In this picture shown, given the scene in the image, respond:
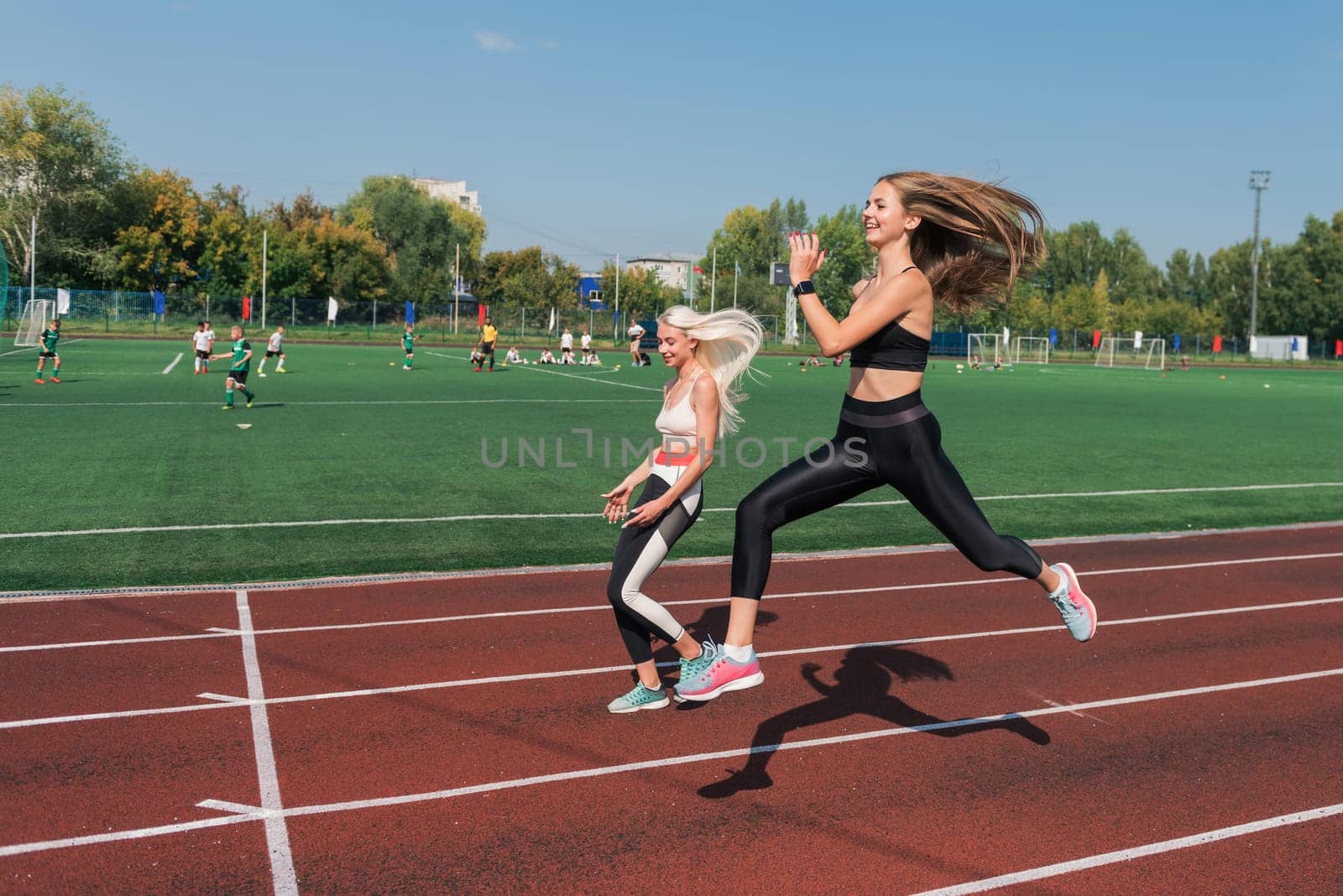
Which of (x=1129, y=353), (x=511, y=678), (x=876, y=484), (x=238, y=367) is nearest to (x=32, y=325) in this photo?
(x=238, y=367)

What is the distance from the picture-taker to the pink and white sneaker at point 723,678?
4.66 m

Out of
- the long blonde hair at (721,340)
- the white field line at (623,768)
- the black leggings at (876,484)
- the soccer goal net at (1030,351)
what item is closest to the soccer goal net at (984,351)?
the soccer goal net at (1030,351)

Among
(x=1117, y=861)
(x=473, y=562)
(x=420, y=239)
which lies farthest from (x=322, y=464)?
(x=420, y=239)

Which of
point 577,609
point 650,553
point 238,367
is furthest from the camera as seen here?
point 238,367

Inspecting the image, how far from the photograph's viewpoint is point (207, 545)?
9.76 meters

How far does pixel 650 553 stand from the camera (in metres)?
5.55

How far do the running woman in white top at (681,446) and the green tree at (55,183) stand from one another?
75.6m

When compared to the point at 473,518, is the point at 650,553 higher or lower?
higher

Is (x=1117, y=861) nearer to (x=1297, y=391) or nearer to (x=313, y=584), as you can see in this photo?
(x=313, y=584)

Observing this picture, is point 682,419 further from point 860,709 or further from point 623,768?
point 860,709

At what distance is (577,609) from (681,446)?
2.75m

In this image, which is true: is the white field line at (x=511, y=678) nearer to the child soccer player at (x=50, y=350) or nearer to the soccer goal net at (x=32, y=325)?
the child soccer player at (x=50, y=350)

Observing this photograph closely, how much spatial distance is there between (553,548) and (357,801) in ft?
18.0

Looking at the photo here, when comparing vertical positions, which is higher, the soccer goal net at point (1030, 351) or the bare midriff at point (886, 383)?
the soccer goal net at point (1030, 351)
